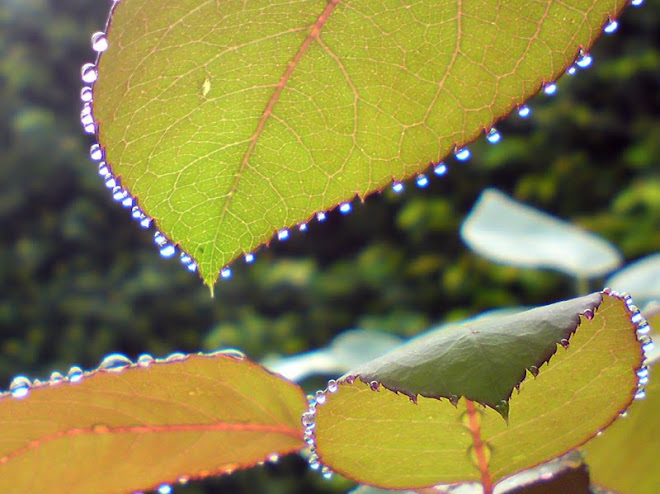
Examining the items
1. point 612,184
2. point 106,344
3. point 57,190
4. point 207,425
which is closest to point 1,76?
A: point 57,190

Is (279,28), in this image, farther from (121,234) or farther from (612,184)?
(121,234)

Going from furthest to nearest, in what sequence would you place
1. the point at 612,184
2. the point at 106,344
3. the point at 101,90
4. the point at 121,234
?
the point at 121,234
the point at 106,344
the point at 612,184
the point at 101,90

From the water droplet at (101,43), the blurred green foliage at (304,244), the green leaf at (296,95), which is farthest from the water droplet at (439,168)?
the blurred green foliage at (304,244)

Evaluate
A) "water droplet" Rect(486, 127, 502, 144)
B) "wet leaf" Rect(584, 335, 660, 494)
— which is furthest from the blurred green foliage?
"water droplet" Rect(486, 127, 502, 144)

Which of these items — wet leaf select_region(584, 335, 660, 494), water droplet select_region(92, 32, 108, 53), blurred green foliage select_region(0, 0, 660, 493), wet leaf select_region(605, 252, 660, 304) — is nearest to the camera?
water droplet select_region(92, 32, 108, 53)

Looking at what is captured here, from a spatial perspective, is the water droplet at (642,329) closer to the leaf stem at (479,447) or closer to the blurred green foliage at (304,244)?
the leaf stem at (479,447)

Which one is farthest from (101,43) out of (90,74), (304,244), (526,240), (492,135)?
(304,244)

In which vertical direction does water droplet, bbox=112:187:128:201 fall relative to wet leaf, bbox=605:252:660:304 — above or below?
below

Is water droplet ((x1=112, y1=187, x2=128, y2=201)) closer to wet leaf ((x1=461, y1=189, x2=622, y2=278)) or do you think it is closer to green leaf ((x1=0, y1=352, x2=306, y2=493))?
green leaf ((x1=0, y1=352, x2=306, y2=493))
